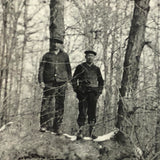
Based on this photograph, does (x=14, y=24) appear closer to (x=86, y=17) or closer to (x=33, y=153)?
(x=33, y=153)

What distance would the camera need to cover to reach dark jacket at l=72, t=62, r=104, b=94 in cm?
727

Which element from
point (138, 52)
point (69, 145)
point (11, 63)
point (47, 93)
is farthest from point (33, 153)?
point (138, 52)

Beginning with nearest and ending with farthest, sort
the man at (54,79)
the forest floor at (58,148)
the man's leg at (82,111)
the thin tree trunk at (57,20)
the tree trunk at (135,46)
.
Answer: the forest floor at (58,148)
the tree trunk at (135,46)
the man's leg at (82,111)
the man at (54,79)
the thin tree trunk at (57,20)

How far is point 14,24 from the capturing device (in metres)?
4.16

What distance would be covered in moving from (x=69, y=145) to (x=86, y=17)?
9.94 metres

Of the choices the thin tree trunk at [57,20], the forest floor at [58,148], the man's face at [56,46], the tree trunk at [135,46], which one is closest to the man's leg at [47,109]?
the forest floor at [58,148]

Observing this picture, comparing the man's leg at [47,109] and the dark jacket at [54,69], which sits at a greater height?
the dark jacket at [54,69]

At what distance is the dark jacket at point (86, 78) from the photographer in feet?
23.8

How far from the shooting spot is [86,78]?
23.9 feet

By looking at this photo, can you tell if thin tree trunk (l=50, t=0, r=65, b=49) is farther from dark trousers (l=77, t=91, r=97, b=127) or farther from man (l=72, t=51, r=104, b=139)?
dark trousers (l=77, t=91, r=97, b=127)

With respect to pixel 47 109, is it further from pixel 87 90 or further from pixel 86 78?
pixel 86 78

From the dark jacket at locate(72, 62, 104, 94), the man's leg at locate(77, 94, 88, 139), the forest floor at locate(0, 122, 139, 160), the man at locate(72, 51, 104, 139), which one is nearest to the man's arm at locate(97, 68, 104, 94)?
the dark jacket at locate(72, 62, 104, 94)

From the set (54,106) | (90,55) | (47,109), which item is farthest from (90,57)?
(47,109)

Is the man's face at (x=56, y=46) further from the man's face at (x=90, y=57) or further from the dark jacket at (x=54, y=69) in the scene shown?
the man's face at (x=90, y=57)
